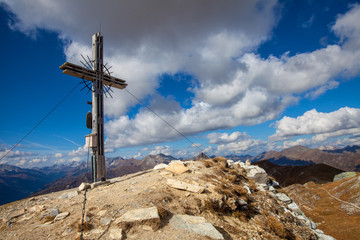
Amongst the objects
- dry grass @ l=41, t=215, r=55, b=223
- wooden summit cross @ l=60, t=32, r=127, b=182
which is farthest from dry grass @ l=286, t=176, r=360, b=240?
dry grass @ l=41, t=215, r=55, b=223

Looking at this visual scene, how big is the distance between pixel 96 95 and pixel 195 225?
41.2 ft

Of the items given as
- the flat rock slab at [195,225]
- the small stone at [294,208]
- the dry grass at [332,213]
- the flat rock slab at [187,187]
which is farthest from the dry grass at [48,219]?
the dry grass at [332,213]

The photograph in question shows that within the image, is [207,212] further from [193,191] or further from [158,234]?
[158,234]

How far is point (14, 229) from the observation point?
651 centimetres

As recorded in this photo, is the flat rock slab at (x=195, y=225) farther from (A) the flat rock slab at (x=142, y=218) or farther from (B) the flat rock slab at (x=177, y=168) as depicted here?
(B) the flat rock slab at (x=177, y=168)

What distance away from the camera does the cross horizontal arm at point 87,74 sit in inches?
532

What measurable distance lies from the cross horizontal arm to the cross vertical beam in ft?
1.32

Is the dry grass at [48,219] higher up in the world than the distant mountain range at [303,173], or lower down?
higher up

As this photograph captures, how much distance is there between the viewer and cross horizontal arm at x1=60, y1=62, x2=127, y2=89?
1351 centimetres

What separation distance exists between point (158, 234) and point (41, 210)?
20.6 feet

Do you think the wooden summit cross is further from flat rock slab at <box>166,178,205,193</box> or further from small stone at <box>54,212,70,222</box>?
flat rock slab at <box>166,178,205,193</box>

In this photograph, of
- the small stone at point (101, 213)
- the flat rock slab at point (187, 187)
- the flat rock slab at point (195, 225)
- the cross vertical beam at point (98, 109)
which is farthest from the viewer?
the cross vertical beam at point (98, 109)

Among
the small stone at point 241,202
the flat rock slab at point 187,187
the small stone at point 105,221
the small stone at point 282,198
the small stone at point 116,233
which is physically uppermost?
the flat rock slab at point 187,187

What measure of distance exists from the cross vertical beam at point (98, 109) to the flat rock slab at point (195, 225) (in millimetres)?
9072
